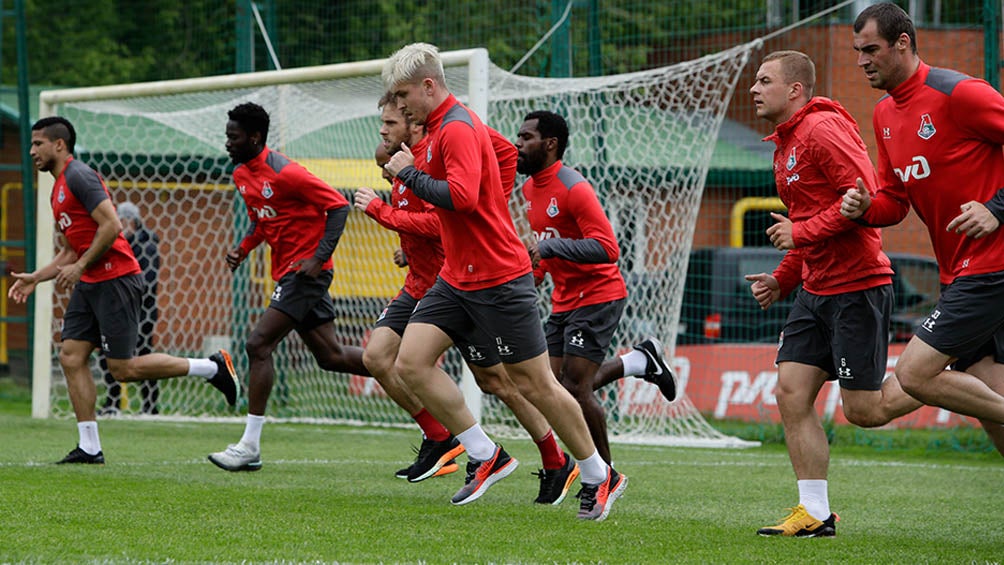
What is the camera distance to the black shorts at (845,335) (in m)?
6.12

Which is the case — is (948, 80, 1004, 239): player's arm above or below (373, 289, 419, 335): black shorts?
above

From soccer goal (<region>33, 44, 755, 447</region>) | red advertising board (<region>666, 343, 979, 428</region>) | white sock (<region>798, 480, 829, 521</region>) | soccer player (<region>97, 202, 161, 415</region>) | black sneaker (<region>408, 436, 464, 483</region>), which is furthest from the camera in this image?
soccer player (<region>97, 202, 161, 415</region>)

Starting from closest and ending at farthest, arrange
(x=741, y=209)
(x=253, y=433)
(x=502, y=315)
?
1. (x=502, y=315)
2. (x=253, y=433)
3. (x=741, y=209)

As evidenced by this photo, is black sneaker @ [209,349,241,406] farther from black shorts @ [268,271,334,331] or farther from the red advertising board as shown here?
the red advertising board

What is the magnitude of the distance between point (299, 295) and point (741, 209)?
869 centimetres

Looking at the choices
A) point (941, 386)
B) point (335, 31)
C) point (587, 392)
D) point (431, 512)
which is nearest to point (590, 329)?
point (587, 392)

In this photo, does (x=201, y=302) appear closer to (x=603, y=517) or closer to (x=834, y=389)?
(x=834, y=389)

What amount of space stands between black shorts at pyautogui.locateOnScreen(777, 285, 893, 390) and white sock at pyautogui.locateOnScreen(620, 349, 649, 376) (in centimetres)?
288

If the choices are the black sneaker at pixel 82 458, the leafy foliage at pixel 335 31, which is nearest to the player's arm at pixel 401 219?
the black sneaker at pixel 82 458

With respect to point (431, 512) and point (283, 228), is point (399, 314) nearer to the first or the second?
point (283, 228)

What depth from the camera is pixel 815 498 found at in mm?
6234

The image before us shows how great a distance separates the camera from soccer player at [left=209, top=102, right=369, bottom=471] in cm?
927

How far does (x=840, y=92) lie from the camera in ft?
52.0

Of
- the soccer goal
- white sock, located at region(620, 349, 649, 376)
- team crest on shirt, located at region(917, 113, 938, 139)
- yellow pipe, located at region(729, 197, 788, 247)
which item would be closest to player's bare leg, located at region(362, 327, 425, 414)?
white sock, located at region(620, 349, 649, 376)
